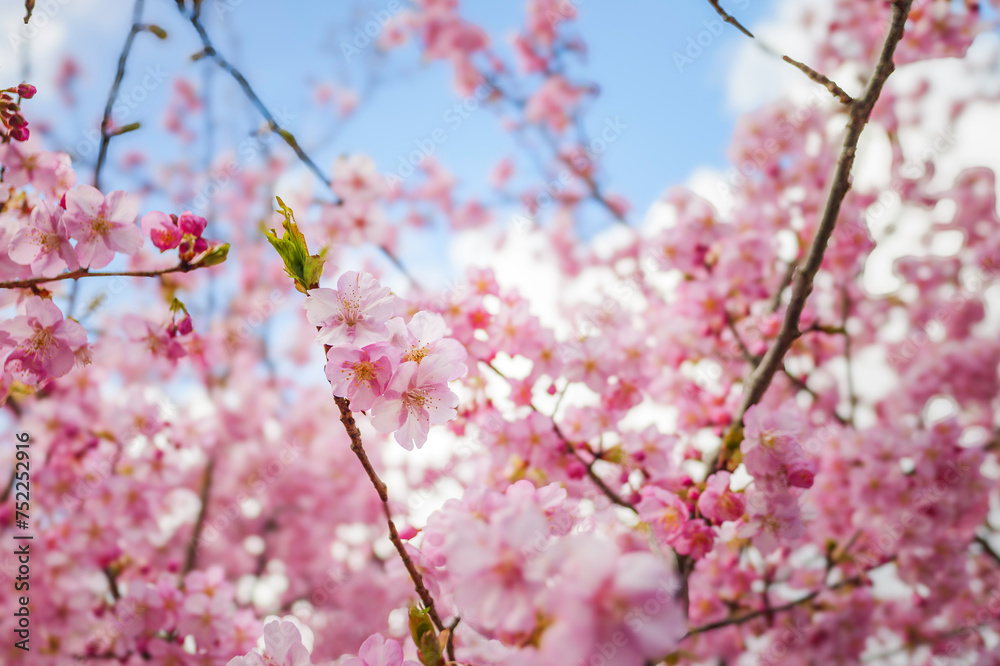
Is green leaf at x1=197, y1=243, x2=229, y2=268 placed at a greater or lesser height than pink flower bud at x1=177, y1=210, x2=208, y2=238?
lesser

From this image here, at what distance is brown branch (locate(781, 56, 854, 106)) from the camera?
163 centimetres

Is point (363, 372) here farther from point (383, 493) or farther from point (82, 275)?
point (82, 275)

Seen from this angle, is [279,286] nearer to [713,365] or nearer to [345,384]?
[713,365]

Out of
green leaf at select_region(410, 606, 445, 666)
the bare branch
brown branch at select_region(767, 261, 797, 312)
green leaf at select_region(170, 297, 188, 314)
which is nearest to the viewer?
green leaf at select_region(410, 606, 445, 666)

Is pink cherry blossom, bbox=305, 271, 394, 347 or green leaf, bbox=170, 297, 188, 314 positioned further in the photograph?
green leaf, bbox=170, 297, 188, 314

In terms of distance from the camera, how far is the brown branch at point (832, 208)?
169 cm

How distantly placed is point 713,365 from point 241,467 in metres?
5.37

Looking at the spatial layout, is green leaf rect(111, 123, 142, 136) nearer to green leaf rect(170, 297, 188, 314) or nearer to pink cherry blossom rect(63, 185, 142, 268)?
pink cherry blossom rect(63, 185, 142, 268)

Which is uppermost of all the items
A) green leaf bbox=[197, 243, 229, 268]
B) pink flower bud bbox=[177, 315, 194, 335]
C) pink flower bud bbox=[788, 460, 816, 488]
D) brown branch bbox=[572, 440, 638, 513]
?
pink flower bud bbox=[177, 315, 194, 335]

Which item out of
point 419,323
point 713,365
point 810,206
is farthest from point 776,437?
point 810,206

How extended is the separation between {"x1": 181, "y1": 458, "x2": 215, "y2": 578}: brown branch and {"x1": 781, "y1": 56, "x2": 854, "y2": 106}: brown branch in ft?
16.2

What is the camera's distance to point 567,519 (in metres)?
1.55

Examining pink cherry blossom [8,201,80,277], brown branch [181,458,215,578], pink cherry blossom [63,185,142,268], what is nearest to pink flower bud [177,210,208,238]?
pink cherry blossom [63,185,142,268]

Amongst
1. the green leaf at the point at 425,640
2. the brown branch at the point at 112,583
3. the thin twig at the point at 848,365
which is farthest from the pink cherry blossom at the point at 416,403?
the thin twig at the point at 848,365
